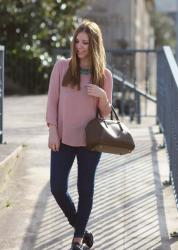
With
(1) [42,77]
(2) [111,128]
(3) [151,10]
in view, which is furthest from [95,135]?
(3) [151,10]

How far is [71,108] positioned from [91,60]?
342 millimetres

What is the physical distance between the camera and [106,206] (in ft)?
18.9

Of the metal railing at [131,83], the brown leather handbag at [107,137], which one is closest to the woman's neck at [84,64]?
the brown leather handbag at [107,137]

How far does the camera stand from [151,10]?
57.9 m

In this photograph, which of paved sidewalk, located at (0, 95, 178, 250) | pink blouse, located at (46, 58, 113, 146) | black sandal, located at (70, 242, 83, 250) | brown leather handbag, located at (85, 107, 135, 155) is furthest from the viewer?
paved sidewalk, located at (0, 95, 178, 250)

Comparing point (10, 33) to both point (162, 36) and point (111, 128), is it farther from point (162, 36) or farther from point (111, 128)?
point (162, 36)

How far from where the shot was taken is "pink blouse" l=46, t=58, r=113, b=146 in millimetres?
4363

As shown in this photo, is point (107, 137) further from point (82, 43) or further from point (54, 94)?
point (82, 43)

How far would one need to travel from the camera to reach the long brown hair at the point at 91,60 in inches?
170

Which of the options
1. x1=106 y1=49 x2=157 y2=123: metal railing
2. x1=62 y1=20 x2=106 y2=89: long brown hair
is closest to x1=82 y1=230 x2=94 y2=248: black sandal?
x1=62 y1=20 x2=106 y2=89: long brown hair

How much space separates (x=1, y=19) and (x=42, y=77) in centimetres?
184

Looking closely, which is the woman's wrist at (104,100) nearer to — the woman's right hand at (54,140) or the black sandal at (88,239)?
the woman's right hand at (54,140)

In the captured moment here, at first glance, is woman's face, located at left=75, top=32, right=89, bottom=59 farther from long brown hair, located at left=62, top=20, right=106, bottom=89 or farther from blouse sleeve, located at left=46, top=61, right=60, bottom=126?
blouse sleeve, located at left=46, top=61, right=60, bottom=126

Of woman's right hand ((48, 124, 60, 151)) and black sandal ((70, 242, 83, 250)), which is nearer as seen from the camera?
woman's right hand ((48, 124, 60, 151))
